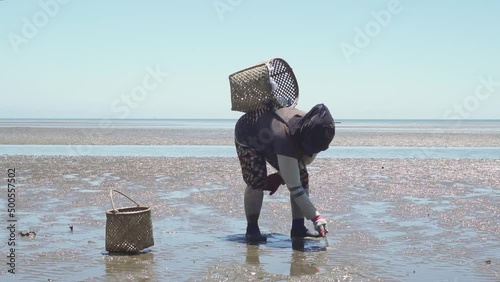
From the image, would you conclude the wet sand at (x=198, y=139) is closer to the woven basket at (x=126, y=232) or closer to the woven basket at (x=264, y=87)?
the woven basket at (x=264, y=87)

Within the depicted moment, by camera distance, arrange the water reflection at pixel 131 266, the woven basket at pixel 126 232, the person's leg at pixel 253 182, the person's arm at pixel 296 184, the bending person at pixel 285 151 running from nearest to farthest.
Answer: the water reflection at pixel 131 266
the woven basket at pixel 126 232
the bending person at pixel 285 151
the person's arm at pixel 296 184
the person's leg at pixel 253 182

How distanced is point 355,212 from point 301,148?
8.92 ft

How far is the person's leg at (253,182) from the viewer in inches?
261

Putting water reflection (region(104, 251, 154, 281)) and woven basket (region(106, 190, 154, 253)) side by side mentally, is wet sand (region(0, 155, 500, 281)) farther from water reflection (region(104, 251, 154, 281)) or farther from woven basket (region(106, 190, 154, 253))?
woven basket (region(106, 190, 154, 253))

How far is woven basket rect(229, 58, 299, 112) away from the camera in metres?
6.63

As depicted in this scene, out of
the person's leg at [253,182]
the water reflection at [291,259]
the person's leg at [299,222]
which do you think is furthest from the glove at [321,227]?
the person's leg at [253,182]

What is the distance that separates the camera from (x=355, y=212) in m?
8.70

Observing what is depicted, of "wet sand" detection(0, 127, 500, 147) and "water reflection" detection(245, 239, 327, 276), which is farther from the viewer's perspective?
"wet sand" detection(0, 127, 500, 147)

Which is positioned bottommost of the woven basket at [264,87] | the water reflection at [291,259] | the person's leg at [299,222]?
the water reflection at [291,259]

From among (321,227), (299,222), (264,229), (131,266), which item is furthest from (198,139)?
(131,266)

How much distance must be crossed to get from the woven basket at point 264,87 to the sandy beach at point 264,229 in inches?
58.1

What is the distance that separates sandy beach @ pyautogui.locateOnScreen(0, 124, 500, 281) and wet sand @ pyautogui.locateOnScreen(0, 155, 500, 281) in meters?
0.01

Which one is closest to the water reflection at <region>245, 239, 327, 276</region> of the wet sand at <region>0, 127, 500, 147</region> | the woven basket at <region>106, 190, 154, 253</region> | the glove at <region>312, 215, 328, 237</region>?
the glove at <region>312, 215, 328, 237</region>

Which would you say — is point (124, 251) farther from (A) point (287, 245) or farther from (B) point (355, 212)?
(B) point (355, 212)
